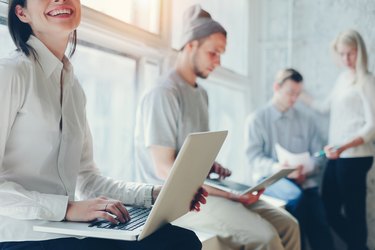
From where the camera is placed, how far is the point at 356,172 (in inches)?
97.3

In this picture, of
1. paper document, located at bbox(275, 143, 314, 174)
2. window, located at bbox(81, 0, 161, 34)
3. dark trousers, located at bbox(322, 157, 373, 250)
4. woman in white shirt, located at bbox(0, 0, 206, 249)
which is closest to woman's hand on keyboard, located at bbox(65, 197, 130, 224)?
woman in white shirt, located at bbox(0, 0, 206, 249)

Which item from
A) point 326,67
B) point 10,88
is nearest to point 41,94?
point 10,88

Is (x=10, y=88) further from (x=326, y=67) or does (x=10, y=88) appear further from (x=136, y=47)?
(x=326, y=67)

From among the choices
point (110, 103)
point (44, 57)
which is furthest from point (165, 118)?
point (44, 57)

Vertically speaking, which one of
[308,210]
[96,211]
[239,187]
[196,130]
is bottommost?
[308,210]

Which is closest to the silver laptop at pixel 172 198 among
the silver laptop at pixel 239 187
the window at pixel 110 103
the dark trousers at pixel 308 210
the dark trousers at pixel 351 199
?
the silver laptop at pixel 239 187

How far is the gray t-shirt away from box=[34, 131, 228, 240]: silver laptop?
537 mm

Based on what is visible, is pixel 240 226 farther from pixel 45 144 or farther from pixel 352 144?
pixel 352 144

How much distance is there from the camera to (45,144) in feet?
3.24

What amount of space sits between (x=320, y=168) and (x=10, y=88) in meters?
2.21

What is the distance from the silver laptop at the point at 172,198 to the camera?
0.85 meters

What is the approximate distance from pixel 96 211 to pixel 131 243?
14 cm

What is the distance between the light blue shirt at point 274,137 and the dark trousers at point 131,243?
4.67 ft

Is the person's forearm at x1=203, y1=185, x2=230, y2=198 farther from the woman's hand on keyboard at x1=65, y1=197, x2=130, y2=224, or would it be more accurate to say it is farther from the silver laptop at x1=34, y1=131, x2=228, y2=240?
the woman's hand on keyboard at x1=65, y1=197, x2=130, y2=224
